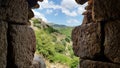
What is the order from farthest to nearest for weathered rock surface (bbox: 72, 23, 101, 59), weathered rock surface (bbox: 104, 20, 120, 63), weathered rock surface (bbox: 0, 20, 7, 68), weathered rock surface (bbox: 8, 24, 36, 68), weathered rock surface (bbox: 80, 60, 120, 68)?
weathered rock surface (bbox: 8, 24, 36, 68) → weathered rock surface (bbox: 72, 23, 101, 59) → weathered rock surface (bbox: 0, 20, 7, 68) → weathered rock surface (bbox: 80, 60, 120, 68) → weathered rock surface (bbox: 104, 20, 120, 63)

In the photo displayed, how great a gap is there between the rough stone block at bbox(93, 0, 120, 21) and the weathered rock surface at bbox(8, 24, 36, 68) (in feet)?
4.22

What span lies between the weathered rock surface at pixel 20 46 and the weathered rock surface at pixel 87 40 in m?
0.84

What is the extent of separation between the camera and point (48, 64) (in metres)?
20.1

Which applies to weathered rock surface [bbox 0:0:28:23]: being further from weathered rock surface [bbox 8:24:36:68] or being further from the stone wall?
the stone wall

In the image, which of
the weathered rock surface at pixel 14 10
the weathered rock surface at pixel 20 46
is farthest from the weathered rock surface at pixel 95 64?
the weathered rock surface at pixel 14 10

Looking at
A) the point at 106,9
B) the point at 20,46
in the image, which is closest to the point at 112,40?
the point at 106,9

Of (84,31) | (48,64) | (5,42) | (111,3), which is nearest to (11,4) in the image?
(5,42)

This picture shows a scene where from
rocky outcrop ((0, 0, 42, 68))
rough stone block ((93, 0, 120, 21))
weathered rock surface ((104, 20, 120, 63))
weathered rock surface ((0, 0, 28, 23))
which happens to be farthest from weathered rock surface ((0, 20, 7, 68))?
weathered rock surface ((104, 20, 120, 63))

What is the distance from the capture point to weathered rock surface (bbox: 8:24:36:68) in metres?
4.13

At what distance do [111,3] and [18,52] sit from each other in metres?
1.75

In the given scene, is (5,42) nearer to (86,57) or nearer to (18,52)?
(18,52)

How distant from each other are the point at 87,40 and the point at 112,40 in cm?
58

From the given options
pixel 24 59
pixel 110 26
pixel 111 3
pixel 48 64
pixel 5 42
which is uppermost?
pixel 111 3

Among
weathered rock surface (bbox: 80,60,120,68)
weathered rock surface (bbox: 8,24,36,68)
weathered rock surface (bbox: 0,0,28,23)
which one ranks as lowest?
weathered rock surface (bbox: 80,60,120,68)
